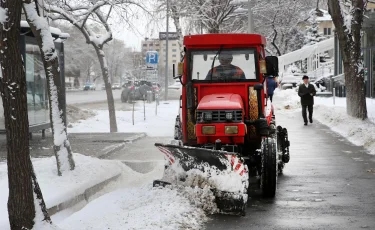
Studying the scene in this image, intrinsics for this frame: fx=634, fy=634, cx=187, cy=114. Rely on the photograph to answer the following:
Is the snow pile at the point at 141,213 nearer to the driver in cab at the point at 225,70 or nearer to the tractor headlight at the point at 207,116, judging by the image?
the tractor headlight at the point at 207,116

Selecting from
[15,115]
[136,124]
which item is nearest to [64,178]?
[15,115]

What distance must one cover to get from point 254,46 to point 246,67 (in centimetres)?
38

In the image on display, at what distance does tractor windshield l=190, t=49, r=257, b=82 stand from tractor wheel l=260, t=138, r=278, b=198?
151 centimetres

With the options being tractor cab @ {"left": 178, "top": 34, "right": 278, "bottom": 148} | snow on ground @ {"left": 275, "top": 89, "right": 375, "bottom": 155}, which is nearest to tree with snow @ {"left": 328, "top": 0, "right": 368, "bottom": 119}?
snow on ground @ {"left": 275, "top": 89, "right": 375, "bottom": 155}

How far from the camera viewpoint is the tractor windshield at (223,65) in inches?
415

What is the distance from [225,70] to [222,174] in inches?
96.9

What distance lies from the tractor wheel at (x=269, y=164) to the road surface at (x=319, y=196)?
0.26 m

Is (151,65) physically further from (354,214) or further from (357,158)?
(354,214)

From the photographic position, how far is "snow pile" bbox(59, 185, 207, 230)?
24.7ft

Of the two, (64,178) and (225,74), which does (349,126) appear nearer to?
(225,74)

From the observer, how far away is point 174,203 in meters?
8.36

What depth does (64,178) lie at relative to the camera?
35.0ft

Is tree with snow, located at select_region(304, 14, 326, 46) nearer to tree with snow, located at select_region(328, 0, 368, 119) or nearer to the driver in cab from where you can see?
tree with snow, located at select_region(328, 0, 368, 119)

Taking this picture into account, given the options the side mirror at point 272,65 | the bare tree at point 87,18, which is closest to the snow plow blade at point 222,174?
the side mirror at point 272,65
